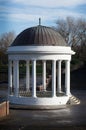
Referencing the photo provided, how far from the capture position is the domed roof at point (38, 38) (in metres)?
34.1

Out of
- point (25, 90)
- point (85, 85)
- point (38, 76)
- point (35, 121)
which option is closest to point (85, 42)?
point (38, 76)

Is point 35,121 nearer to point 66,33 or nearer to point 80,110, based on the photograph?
point 80,110

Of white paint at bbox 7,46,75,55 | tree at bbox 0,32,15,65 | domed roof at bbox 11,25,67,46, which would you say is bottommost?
tree at bbox 0,32,15,65

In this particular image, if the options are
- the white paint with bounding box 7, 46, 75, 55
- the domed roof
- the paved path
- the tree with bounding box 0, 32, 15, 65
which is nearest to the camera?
the paved path

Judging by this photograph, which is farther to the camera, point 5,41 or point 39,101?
point 5,41

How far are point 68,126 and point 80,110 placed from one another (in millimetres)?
6797

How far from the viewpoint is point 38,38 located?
113 ft

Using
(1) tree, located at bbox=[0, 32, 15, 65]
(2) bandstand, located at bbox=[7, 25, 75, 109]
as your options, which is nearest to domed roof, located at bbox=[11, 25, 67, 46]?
(2) bandstand, located at bbox=[7, 25, 75, 109]

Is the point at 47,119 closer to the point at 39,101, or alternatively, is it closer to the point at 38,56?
the point at 39,101

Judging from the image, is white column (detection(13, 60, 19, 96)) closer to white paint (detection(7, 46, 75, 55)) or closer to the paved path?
white paint (detection(7, 46, 75, 55))

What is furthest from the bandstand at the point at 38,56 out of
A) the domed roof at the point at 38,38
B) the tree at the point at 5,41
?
the tree at the point at 5,41

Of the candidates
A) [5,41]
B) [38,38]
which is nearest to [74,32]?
[5,41]

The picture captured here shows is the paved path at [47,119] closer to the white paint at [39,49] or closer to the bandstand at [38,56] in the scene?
the bandstand at [38,56]

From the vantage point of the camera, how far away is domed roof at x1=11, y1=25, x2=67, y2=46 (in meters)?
34.1
